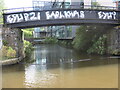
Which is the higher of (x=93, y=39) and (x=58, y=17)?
(x=58, y=17)

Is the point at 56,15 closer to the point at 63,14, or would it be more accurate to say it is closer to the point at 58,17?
the point at 58,17

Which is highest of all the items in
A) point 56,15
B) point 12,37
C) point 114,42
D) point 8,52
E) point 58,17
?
point 56,15

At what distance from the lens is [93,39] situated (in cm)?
1891

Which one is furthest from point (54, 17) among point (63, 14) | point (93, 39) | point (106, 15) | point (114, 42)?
point (114, 42)

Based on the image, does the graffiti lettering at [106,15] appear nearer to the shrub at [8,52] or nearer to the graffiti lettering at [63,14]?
the graffiti lettering at [63,14]

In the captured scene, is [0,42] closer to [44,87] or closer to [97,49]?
[44,87]

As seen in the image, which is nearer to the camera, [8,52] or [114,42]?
[8,52]

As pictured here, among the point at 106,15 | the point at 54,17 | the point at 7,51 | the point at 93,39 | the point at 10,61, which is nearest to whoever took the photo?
the point at 10,61

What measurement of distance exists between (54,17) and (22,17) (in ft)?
9.16

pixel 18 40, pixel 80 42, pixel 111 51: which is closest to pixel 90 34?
pixel 80 42

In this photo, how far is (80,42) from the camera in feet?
69.1

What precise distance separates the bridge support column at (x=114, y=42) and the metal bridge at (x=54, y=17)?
1076 millimetres

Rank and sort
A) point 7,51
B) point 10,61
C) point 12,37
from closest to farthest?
point 10,61
point 7,51
point 12,37

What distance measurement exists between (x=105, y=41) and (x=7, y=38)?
32.6 feet
